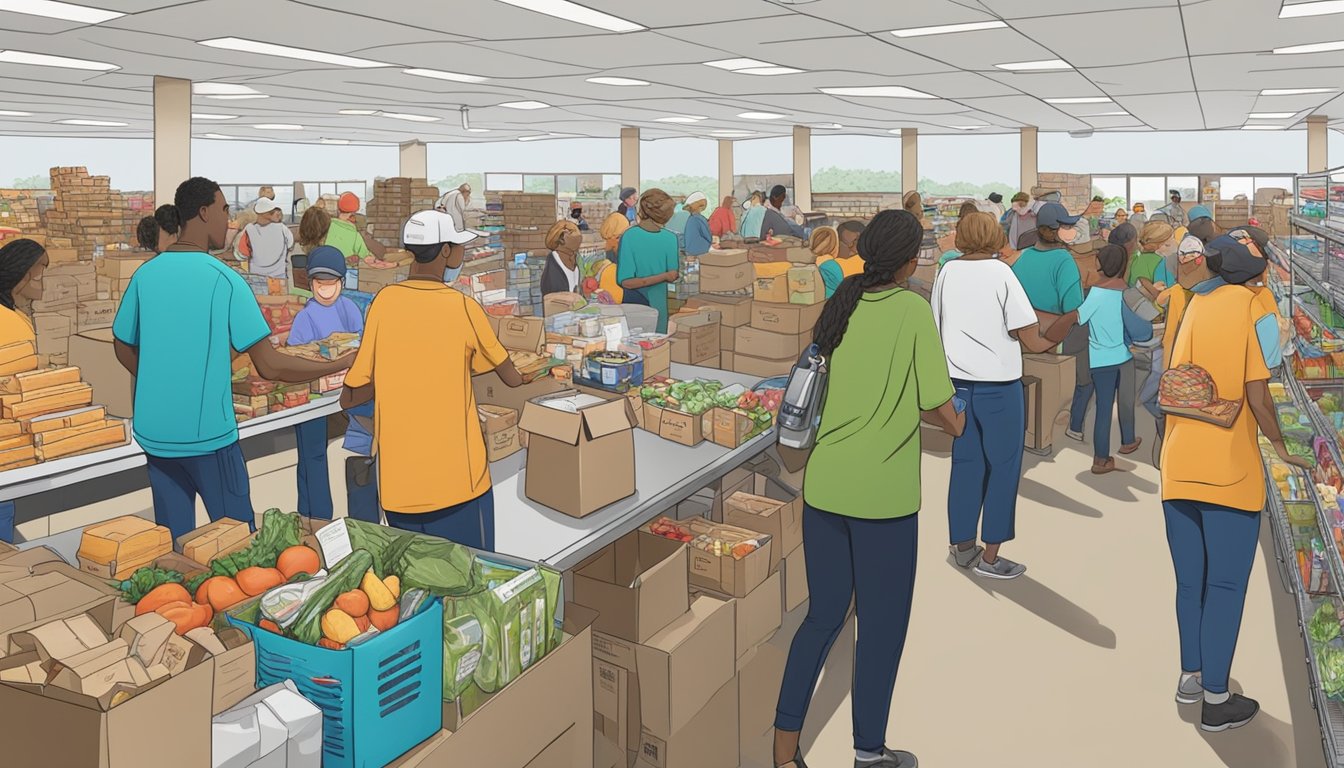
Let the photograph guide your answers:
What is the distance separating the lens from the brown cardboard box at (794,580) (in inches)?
158

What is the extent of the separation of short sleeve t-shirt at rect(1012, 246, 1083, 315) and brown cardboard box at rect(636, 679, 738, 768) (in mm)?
3092

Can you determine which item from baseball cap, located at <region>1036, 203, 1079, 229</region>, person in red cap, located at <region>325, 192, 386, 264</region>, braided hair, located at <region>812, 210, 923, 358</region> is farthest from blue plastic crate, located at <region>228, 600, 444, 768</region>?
person in red cap, located at <region>325, 192, 386, 264</region>

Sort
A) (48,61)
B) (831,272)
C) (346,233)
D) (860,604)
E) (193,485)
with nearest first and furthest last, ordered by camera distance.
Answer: (860,604)
(193,485)
(831,272)
(48,61)
(346,233)

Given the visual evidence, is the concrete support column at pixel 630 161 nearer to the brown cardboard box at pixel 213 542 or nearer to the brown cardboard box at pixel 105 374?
the brown cardboard box at pixel 105 374

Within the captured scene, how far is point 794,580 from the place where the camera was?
4047 mm

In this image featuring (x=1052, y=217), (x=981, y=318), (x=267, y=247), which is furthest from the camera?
(x=267, y=247)

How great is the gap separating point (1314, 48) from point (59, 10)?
8084 millimetres

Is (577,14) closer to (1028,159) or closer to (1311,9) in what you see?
(1311,9)

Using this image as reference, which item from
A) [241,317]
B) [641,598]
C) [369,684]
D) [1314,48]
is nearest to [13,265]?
[241,317]

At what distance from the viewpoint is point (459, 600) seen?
188cm

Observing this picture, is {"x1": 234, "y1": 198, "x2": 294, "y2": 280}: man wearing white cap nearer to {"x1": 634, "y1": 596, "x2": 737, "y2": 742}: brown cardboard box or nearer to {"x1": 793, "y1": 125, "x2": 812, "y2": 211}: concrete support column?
{"x1": 634, "y1": 596, "x2": 737, "y2": 742}: brown cardboard box

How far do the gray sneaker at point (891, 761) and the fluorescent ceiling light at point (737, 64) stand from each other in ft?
18.8

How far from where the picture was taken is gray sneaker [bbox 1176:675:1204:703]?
3430 mm

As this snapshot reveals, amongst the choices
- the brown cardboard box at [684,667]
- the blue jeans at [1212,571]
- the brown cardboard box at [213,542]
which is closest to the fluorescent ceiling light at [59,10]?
the brown cardboard box at [213,542]
